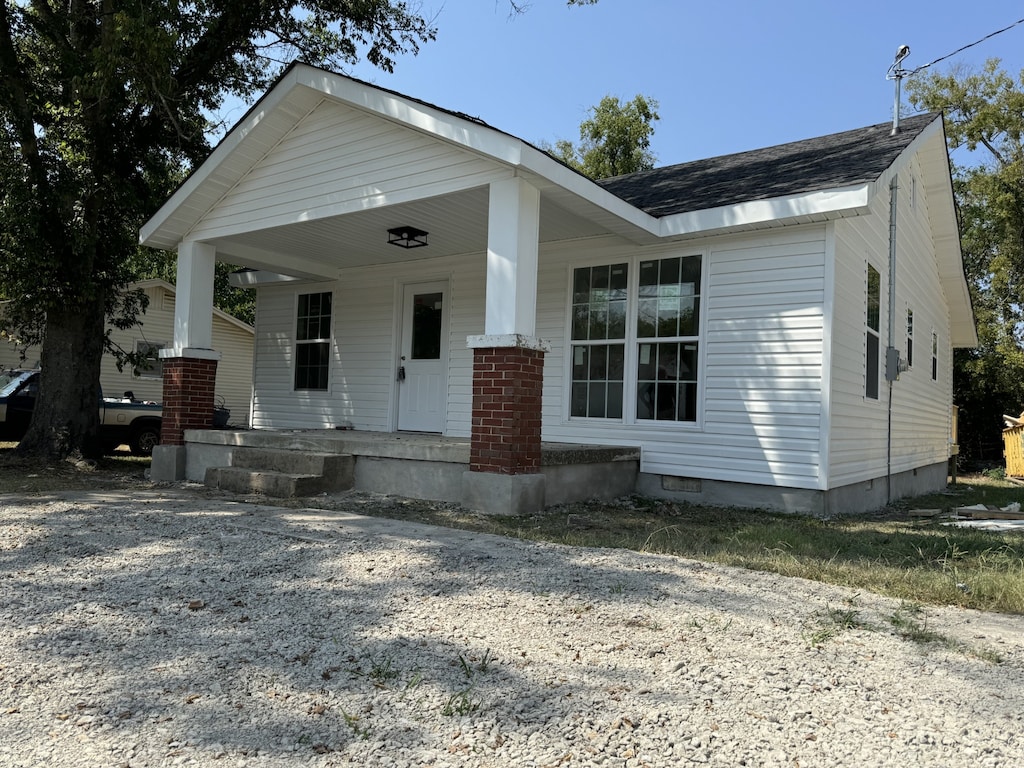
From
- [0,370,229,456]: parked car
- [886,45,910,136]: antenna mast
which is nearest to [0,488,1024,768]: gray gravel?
[886,45,910,136]: antenna mast

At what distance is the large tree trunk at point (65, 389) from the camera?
10445 millimetres

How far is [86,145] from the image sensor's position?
32.9 ft

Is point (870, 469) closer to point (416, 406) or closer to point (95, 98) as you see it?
point (416, 406)

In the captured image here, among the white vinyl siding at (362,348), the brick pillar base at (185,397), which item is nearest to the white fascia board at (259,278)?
the white vinyl siding at (362,348)

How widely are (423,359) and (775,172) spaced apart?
509 cm

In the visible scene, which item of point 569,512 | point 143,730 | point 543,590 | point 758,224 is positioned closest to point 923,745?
point 543,590

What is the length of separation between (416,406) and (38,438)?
528cm

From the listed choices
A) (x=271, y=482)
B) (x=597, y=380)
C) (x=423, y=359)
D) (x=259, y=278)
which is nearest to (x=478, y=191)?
(x=597, y=380)

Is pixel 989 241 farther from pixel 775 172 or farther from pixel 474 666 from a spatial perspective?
pixel 474 666

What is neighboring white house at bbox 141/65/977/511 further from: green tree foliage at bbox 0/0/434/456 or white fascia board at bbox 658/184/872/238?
green tree foliage at bbox 0/0/434/456

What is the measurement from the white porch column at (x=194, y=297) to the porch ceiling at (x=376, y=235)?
27 centimetres

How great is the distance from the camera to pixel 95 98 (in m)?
9.84

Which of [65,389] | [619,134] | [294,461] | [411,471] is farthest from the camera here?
[619,134]

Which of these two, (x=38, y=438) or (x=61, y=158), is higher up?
(x=61, y=158)
